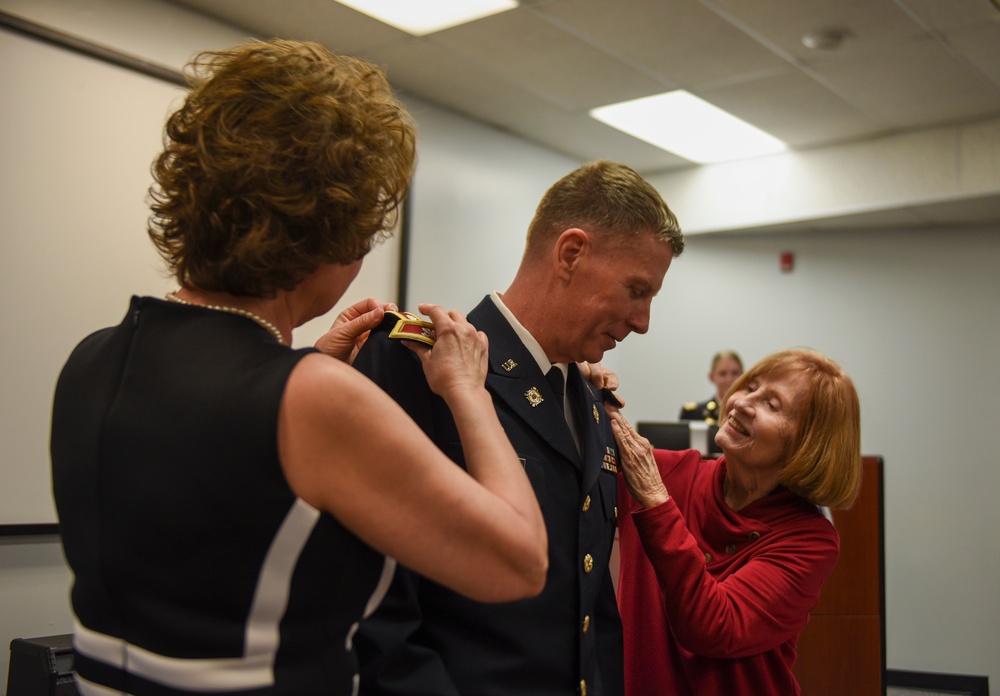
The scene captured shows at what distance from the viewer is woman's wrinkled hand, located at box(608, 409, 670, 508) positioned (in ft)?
5.81

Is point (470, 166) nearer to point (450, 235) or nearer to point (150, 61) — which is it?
point (450, 235)

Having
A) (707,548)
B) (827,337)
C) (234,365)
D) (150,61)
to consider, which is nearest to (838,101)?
(827,337)

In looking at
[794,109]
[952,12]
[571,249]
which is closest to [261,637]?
[571,249]

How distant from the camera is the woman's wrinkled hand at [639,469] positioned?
1.77 metres

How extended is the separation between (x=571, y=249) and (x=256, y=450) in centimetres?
97

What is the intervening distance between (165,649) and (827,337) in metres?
6.64

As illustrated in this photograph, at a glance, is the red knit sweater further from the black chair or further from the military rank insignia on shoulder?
the black chair

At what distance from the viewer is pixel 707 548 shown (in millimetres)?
Answer: 2004

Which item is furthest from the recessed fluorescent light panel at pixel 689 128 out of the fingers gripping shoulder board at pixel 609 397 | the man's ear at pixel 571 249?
the man's ear at pixel 571 249

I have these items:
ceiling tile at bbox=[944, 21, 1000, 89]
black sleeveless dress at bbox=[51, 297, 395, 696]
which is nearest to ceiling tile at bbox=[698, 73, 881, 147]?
ceiling tile at bbox=[944, 21, 1000, 89]

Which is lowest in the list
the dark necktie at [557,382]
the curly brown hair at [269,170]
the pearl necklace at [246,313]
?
the dark necktie at [557,382]

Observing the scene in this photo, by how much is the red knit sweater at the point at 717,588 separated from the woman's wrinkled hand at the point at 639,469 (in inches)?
1.0

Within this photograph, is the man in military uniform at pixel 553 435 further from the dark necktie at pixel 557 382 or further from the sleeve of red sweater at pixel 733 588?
the sleeve of red sweater at pixel 733 588

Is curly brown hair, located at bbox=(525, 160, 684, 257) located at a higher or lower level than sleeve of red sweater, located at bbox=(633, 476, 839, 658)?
higher
